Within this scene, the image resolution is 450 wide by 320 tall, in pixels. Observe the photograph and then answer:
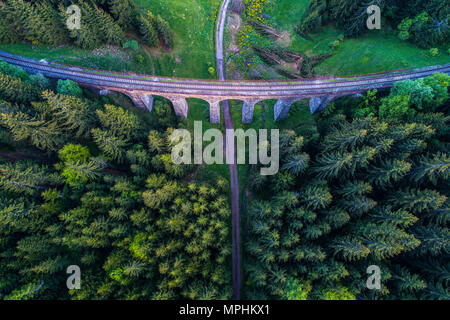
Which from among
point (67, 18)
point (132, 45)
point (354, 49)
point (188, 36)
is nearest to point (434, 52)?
point (354, 49)

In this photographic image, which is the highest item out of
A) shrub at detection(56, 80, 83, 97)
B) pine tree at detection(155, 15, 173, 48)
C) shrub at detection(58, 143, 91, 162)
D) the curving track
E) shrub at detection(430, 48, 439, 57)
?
pine tree at detection(155, 15, 173, 48)

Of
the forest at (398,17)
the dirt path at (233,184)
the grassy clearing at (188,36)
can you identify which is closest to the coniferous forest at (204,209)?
the dirt path at (233,184)

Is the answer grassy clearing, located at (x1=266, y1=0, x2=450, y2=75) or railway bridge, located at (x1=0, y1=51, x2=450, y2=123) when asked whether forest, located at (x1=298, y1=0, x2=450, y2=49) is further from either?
railway bridge, located at (x1=0, y1=51, x2=450, y2=123)

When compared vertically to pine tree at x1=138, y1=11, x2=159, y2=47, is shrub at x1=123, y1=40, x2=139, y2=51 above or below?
below

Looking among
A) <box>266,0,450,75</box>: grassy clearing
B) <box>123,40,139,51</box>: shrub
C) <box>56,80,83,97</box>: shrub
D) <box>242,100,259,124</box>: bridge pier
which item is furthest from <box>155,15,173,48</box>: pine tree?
<box>266,0,450,75</box>: grassy clearing

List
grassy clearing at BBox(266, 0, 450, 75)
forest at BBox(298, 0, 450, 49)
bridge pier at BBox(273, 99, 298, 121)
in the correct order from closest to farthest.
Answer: bridge pier at BBox(273, 99, 298, 121) → forest at BBox(298, 0, 450, 49) → grassy clearing at BBox(266, 0, 450, 75)

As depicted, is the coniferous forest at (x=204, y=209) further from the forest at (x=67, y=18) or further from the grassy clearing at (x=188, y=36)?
the grassy clearing at (x=188, y=36)

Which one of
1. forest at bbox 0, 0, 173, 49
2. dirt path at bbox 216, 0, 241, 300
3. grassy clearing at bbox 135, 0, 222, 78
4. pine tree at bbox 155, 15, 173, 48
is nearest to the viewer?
dirt path at bbox 216, 0, 241, 300
